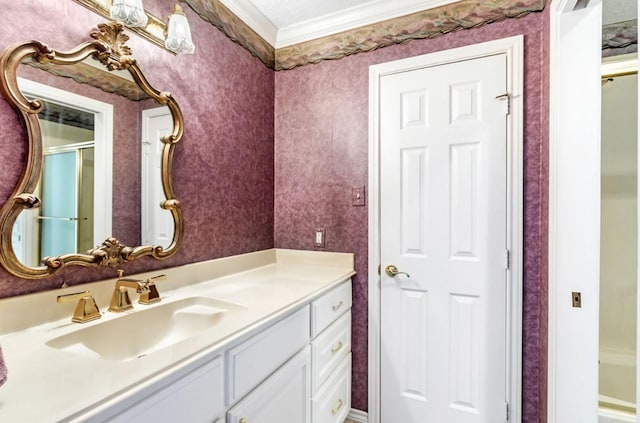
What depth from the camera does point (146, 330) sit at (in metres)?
1.20

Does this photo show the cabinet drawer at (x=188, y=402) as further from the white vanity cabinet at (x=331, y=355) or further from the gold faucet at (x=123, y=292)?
the white vanity cabinet at (x=331, y=355)

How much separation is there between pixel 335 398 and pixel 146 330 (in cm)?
107

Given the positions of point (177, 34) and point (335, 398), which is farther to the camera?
point (335, 398)

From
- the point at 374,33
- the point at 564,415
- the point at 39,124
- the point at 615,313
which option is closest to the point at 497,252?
the point at 564,415

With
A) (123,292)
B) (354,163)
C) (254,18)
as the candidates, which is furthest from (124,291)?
(254,18)

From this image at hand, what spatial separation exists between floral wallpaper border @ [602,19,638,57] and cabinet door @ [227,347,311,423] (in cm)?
248

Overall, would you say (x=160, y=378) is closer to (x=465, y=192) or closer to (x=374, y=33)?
(x=465, y=192)

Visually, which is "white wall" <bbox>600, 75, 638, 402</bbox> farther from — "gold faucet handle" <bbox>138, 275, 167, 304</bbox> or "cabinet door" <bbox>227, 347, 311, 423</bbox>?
"gold faucet handle" <bbox>138, 275, 167, 304</bbox>

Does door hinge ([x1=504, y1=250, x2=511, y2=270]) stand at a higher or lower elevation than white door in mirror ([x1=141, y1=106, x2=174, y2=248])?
lower

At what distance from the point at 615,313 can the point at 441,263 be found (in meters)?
1.38

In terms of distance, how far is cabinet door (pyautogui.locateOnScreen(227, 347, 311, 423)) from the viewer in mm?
1037

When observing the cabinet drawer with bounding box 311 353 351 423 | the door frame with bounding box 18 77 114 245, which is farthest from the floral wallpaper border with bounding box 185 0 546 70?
the cabinet drawer with bounding box 311 353 351 423

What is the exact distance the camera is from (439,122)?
176 cm

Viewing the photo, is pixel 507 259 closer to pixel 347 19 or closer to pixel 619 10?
pixel 619 10
